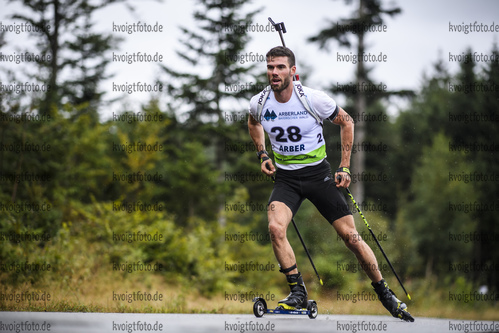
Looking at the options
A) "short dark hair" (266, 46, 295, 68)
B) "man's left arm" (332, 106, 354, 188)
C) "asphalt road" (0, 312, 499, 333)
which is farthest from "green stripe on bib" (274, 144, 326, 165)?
"asphalt road" (0, 312, 499, 333)

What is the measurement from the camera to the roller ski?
19.9ft

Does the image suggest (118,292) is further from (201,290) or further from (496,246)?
(496,246)

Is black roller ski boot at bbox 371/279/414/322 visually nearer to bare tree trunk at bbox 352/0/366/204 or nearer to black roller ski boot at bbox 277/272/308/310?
black roller ski boot at bbox 277/272/308/310

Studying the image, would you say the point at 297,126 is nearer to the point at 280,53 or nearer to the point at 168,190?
the point at 280,53

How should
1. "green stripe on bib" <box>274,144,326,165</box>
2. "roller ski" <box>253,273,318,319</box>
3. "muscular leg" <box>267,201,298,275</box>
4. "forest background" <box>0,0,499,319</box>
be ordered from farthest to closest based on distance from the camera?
"forest background" <box>0,0,499,319</box> → "green stripe on bib" <box>274,144,326,165</box> → "muscular leg" <box>267,201,298,275</box> → "roller ski" <box>253,273,318,319</box>

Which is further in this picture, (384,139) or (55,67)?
(384,139)

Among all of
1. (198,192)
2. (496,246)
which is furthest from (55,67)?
(496,246)

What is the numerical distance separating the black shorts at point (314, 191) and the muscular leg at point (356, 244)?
0.09 meters

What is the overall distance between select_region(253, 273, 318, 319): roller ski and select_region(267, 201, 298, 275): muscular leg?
0.45ft

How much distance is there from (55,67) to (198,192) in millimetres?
8438

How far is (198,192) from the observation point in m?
24.8

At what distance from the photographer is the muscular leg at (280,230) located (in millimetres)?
6215

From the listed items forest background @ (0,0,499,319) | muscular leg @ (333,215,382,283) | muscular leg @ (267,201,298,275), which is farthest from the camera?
forest background @ (0,0,499,319)

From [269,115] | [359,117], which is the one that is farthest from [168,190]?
[269,115]
